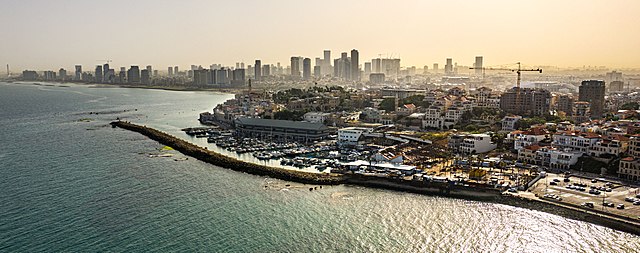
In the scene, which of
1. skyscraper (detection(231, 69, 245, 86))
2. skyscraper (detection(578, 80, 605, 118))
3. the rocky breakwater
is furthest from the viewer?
skyscraper (detection(231, 69, 245, 86))

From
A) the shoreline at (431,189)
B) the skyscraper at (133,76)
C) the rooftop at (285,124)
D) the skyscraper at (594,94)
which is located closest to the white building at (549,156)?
the shoreline at (431,189)

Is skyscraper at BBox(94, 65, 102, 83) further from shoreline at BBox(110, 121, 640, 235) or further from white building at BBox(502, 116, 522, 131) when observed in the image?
white building at BBox(502, 116, 522, 131)

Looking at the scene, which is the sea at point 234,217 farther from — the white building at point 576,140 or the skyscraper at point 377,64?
the skyscraper at point 377,64

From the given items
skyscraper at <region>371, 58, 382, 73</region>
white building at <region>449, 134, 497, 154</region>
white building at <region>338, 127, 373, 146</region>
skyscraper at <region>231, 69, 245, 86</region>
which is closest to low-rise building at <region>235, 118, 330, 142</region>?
white building at <region>338, 127, 373, 146</region>

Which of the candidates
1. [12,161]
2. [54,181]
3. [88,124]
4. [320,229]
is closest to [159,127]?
[88,124]

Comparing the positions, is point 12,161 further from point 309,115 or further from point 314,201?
point 309,115

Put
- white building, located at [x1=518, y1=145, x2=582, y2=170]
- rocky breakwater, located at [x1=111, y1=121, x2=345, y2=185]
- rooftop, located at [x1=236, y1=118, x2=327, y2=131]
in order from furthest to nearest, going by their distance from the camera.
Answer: rooftop, located at [x1=236, y1=118, x2=327, y2=131] < white building, located at [x1=518, y1=145, x2=582, y2=170] < rocky breakwater, located at [x1=111, y1=121, x2=345, y2=185]

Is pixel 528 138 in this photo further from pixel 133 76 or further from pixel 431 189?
pixel 133 76
